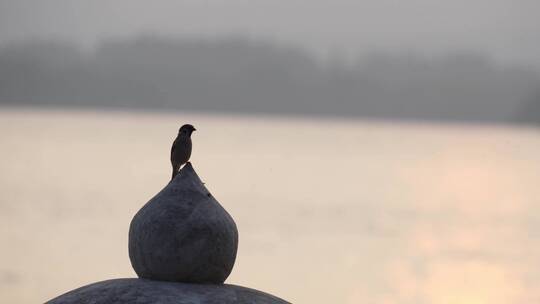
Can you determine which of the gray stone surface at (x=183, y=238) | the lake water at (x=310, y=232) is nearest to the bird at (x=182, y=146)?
the gray stone surface at (x=183, y=238)

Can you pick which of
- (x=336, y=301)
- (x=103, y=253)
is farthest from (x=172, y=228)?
(x=103, y=253)

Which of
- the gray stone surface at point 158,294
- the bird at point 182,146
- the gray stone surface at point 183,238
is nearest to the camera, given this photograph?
the gray stone surface at point 158,294

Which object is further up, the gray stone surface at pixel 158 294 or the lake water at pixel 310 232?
the gray stone surface at pixel 158 294

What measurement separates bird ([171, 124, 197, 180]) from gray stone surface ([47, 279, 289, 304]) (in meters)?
1.31

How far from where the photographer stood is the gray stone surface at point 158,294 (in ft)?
35.7

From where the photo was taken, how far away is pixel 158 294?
429 inches

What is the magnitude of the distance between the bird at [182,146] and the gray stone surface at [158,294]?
131 centimetres

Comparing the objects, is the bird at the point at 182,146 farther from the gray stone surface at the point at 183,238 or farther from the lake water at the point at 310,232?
the lake water at the point at 310,232

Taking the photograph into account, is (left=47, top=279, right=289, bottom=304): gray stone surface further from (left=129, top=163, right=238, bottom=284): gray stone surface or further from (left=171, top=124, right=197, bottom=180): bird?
(left=171, top=124, right=197, bottom=180): bird

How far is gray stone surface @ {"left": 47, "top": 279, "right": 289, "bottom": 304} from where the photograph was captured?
10.9 m

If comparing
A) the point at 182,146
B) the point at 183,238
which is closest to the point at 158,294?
the point at 183,238

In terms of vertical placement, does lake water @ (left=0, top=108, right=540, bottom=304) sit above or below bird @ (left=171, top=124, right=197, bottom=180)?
below

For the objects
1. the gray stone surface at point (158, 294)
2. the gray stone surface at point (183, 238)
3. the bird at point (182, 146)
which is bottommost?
the gray stone surface at point (158, 294)

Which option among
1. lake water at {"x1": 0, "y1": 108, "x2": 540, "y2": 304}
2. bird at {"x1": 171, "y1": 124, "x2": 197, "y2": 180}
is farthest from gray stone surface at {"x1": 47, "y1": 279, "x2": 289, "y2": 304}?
lake water at {"x1": 0, "y1": 108, "x2": 540, "y2": 304}
